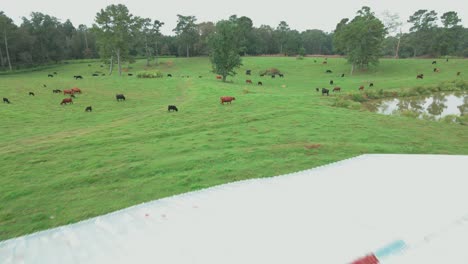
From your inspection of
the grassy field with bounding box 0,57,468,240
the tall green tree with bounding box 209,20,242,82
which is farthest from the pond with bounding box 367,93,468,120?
the tall green tree with bounding box 209,20,242,82

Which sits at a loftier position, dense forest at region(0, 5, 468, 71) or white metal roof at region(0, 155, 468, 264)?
dense forest at region(0, 5, 468, 71)

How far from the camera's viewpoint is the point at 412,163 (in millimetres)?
8672

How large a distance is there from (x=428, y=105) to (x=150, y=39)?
71.8m

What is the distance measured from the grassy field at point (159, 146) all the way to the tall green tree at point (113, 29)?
32.0 meters

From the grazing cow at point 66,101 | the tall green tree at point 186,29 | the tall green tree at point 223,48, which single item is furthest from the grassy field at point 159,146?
the tall green tree at point 186,29

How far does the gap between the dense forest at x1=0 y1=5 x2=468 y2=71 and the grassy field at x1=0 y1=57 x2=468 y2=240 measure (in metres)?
34.6

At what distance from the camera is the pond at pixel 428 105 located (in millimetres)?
22031

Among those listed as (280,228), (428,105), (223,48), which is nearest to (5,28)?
(223,48)

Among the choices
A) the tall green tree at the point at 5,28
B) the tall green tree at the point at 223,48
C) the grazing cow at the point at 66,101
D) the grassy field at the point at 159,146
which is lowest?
the grassy field at the point at 159,146

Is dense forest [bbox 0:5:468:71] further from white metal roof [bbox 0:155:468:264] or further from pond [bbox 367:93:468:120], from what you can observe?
white metal roof [bbox 0:155:468:264]

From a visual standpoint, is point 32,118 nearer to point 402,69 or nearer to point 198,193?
point 198,193

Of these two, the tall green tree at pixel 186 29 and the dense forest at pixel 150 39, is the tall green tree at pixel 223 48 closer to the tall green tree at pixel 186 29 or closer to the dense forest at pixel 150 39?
the dense forest at pixel 150 39

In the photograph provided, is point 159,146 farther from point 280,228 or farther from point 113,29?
point 113,29

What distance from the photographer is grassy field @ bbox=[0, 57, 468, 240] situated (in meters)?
7.50
